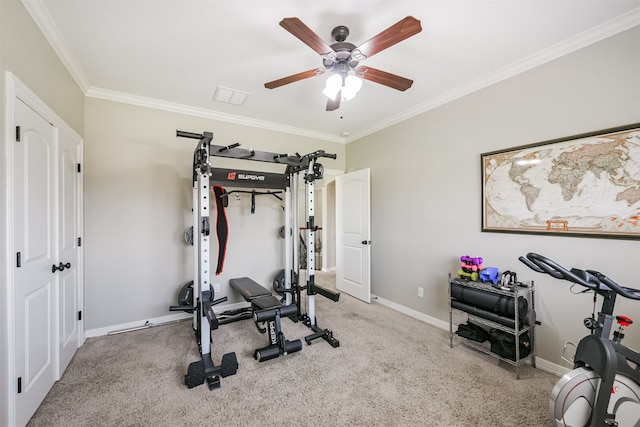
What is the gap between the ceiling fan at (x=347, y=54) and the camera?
56.4 inches

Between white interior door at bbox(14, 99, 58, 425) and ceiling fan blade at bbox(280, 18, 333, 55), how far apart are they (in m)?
1.68

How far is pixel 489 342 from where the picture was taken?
7.94 ft

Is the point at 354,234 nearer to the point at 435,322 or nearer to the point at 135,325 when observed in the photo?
the point at 435,322

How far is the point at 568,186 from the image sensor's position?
2.13 metres

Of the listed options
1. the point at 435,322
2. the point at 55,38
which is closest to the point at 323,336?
the point at 435,322

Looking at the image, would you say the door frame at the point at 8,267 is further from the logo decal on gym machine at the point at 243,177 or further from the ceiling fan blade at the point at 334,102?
the ceiling fan blade at the point at 334,102

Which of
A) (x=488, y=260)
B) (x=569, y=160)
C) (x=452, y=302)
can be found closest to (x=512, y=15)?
(x=569, y=160)

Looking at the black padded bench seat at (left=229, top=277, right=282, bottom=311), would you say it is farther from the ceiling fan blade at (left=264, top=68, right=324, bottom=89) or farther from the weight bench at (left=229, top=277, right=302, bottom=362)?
the ceiling fan blade at (left=264, top=68, right=324, bottom=89)

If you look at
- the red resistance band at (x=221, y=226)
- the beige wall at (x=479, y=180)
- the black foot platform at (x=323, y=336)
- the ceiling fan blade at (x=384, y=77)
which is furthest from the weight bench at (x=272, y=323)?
the ceiling fan blade at (x=384, y=77)

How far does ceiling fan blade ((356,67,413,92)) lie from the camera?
185 cm

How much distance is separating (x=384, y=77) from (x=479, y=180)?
1611 millimetres

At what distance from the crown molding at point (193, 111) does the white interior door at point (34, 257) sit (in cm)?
116

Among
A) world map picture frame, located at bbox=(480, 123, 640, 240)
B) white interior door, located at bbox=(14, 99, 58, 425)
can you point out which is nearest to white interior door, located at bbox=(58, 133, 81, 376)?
white interior door, located at bbox=(14, 99, 58, 425)

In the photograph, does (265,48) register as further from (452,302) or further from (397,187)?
(452,302)
